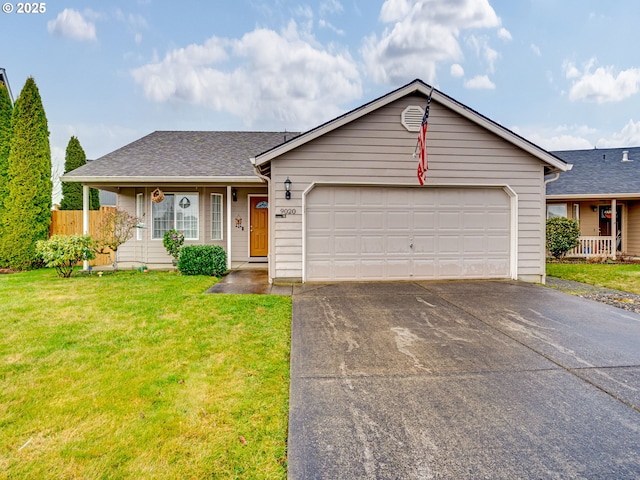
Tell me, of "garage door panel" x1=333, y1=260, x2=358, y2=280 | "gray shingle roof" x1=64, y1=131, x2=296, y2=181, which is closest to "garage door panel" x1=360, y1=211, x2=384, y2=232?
"garage door panel" x1=333, y1=260, x2=358, y2=280

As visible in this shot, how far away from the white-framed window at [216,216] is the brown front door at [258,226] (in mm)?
1009

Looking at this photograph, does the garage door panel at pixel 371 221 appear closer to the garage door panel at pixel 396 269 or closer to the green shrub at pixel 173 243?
the garage door panel at pixel 396 269

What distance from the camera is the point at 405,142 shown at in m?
8.05

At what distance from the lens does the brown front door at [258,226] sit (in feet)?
38.0

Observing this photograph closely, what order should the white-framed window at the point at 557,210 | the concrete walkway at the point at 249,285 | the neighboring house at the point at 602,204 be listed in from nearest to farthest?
the concrete walkway at the point at 249,285 < the neighboring house at the point at 602,204 < the white-framed window at the point at 557,210

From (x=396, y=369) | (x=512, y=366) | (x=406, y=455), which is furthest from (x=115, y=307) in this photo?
(x=512, y=366)

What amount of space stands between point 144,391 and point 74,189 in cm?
1854

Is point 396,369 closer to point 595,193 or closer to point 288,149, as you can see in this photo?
point 288,149

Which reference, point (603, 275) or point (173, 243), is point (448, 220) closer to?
point (603, 275)

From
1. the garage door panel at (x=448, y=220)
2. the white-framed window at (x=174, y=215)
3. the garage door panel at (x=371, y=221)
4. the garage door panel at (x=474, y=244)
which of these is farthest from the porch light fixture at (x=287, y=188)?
the white-framed window at (x=174, y=215)

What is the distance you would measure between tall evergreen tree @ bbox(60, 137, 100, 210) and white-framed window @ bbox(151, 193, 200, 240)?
844 centimetres

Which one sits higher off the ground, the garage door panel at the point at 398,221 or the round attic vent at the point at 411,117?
the round attic vent at the point at 411,117

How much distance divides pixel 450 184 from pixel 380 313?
4.29m

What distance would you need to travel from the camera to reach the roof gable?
7660 millimetres
